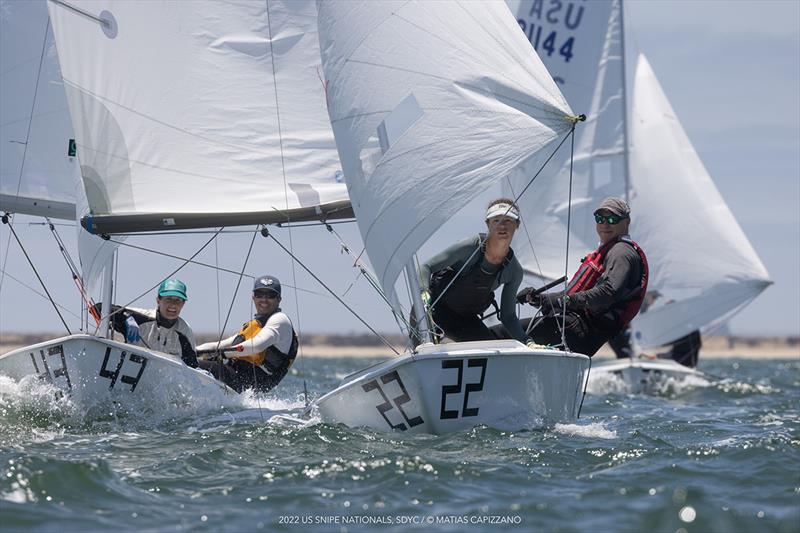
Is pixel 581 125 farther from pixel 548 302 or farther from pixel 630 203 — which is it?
pixel 548 302

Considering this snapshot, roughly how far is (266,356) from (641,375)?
10.4 meters

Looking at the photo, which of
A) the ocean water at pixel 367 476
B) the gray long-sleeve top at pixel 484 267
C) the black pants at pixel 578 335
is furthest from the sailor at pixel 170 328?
the black pants at pixel 578 335

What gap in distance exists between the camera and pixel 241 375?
10727 mm

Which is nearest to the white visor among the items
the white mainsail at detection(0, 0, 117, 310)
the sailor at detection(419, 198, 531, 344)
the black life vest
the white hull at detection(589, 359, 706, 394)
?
the sailor at detection(419, 198, 531, 344)

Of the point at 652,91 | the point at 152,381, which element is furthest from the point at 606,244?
the point at 652,91

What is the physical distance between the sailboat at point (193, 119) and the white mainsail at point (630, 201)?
11.3 metres

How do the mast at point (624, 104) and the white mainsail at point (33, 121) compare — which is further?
the mast at point (624, 104)

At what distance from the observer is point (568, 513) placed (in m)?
5.77

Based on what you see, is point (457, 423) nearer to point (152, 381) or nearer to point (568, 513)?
point (568, 513)

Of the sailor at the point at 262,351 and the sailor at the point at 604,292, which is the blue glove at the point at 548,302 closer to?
the sailor at the point at 604,292

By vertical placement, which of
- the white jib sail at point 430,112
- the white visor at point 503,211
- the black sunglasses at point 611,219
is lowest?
the black sunglasses at point 611,219


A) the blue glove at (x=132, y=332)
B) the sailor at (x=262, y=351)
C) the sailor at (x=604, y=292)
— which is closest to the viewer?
the sailor at (x=604, y=292)

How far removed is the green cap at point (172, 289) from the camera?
1019 centimetres

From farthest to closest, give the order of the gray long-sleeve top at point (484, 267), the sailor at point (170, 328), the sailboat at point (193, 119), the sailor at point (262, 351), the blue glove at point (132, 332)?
the blue glove at point (132, 332)
the sailor at point (262, 351)
the sailor at point (170, 328)
the sailboat at point (193, 119)
the gray long-sleeve top at point (484, 267)
